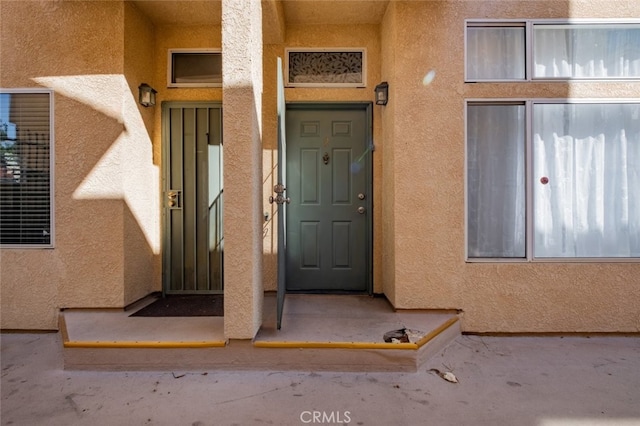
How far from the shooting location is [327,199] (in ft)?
14.5

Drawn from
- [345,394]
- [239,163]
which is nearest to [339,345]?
[345,394]

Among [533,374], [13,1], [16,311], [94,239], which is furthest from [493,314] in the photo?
[13,1]

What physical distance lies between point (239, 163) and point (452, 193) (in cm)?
Result: 225

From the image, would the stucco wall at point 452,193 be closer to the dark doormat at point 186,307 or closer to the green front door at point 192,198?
the dark doormat at point 186,307

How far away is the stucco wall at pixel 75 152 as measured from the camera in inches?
146

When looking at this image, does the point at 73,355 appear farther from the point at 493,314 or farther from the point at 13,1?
the point at 493,314

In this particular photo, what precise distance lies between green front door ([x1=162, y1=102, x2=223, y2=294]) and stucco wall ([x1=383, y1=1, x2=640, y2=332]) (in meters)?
2.28

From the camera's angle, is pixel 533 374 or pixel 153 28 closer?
pixel 533 374

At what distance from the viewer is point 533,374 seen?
2883 mm

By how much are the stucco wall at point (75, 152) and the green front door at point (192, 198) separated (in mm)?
701

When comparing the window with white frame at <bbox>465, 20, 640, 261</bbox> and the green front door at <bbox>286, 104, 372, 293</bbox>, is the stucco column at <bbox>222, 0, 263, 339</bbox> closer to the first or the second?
the green front door at <bbox>286, 104, 372, 293</bbox>

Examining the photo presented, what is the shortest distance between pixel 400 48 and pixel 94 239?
3.88 meters

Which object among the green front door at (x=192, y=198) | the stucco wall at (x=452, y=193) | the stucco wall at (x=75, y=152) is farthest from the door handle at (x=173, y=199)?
the stucco wall at (x=452, y=193)

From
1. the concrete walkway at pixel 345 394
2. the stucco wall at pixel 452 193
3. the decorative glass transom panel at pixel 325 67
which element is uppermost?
the decorative glass transom panel at pixel 325 67
